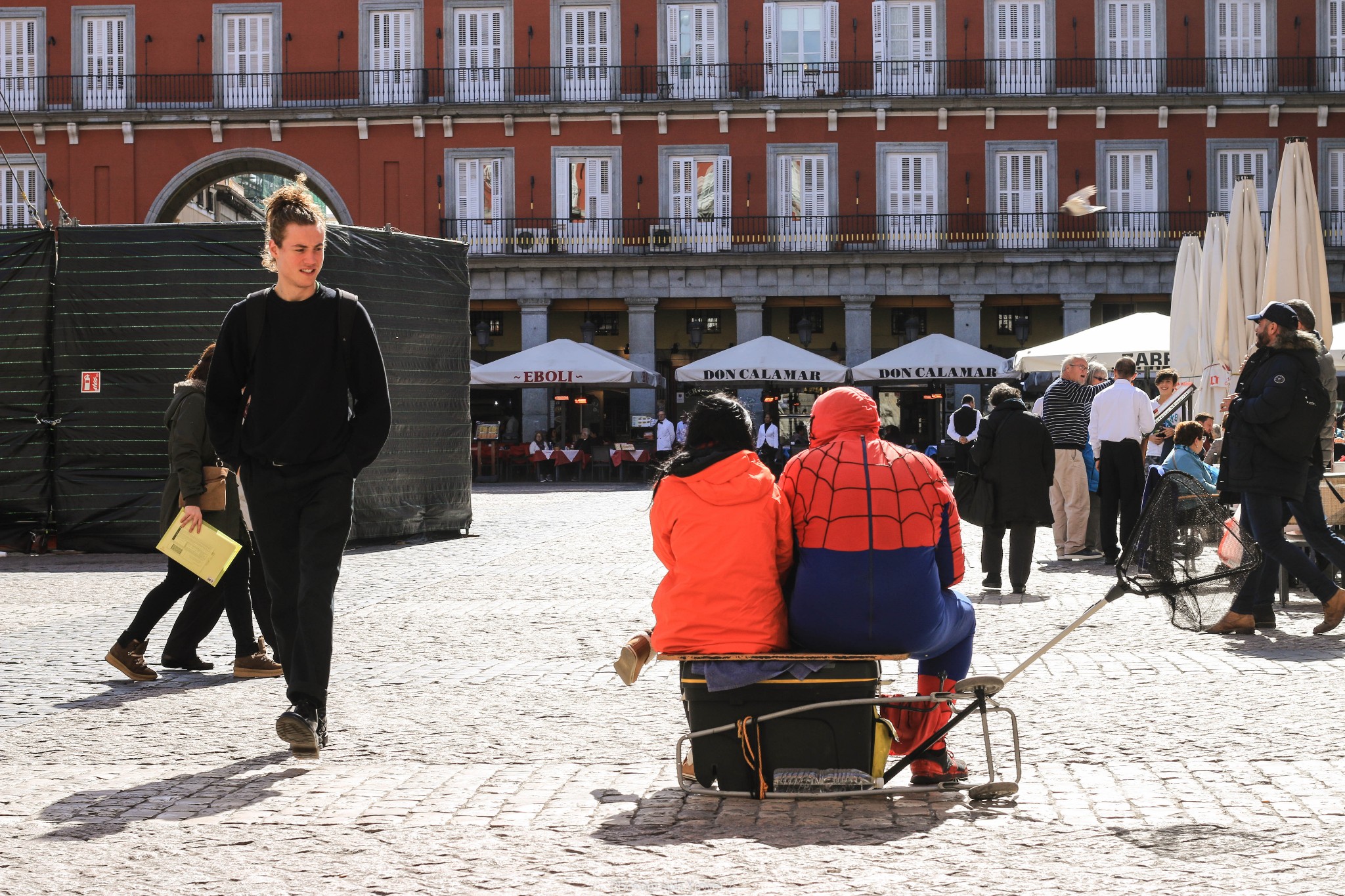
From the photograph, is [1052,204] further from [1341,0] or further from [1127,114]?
[1341,0]

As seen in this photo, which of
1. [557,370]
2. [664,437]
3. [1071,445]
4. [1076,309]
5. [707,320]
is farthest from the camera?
[707,320]

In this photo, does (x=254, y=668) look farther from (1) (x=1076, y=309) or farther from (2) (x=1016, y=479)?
(1) (x=1076, y=309)

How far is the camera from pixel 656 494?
15.9 feet

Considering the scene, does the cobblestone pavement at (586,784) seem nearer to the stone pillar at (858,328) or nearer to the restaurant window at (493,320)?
the stone pillar at (858,328)

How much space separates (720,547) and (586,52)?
1284 inches

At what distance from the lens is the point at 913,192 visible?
116 feet

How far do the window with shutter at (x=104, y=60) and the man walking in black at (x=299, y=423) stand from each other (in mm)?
33480

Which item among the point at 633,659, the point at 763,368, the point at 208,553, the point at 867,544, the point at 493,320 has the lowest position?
the point at 633,659

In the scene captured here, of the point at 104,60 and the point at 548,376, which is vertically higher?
the point at 104,60

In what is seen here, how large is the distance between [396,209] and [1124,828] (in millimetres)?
33168

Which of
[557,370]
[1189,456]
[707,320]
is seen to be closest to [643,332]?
[707,320]

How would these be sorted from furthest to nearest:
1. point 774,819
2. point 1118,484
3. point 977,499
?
1. point 1118,484
2. point 977,499
3. point 774,819

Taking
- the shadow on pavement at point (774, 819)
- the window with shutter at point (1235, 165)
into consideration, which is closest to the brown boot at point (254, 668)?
the shadow on pavement at point (774, 819)

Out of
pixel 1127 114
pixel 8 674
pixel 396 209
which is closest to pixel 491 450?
pixel 396 209
